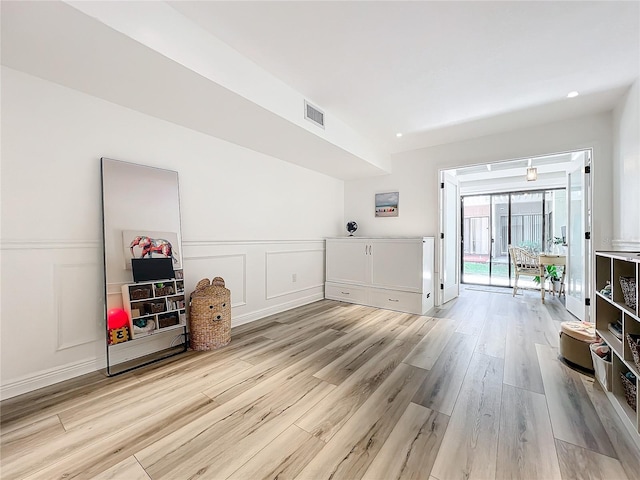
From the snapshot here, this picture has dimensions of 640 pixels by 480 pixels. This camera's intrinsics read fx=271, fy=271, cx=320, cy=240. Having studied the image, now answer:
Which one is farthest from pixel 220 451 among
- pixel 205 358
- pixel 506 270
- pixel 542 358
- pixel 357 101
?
pixel 506 270

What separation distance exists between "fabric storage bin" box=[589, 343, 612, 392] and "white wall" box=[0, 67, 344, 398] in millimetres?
3215

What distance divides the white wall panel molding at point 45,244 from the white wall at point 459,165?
150 inches

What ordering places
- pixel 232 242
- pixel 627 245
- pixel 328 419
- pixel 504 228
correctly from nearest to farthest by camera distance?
pixel 328 419
pixel 627 245
pixel 232 242
pixel 504 228

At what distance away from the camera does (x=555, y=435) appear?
1.43 m

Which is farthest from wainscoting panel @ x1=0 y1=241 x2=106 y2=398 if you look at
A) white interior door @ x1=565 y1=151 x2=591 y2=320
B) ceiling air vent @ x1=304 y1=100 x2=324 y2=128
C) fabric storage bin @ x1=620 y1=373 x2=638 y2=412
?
white interior door @ x1=565 y1=151 x2=591 y2=320

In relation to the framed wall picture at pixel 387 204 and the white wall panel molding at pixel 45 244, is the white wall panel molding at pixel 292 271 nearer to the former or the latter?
the framed wall picture at pixel 387 204

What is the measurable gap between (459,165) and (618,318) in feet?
8.55

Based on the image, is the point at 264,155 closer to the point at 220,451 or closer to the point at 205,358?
the point at 205,358

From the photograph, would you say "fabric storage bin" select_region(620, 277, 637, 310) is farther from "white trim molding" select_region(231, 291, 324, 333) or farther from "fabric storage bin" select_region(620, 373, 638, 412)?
"white trim molding" select_region(231, 291, 324, 333)

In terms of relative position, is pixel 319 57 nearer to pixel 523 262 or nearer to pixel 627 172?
pixel 627 172

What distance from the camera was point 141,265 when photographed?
2326 millimetres

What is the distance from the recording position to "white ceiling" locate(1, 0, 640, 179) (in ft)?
5.23

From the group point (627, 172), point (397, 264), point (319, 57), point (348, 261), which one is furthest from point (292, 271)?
point (627, 172)

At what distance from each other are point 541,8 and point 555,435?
248cm
